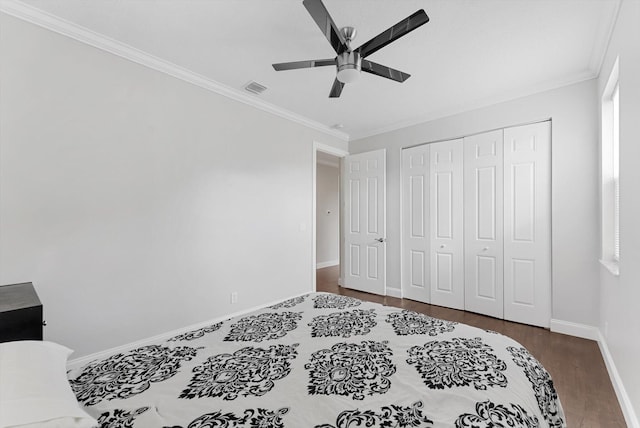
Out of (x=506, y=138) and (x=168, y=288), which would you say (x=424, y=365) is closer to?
(x=168, y=288)

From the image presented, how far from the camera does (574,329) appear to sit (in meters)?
2.91

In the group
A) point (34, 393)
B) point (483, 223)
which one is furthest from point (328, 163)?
point (34, 393)

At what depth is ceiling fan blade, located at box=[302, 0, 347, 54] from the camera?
60.3 inches

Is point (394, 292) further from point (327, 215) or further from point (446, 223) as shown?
point (327, 215)

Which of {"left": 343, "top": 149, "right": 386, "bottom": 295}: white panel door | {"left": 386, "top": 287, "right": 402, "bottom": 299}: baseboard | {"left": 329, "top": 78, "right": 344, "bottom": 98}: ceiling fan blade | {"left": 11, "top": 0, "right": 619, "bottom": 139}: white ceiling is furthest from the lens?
{"left": 343, "top": 149, "right": 386, "bottom": 295}: white panel door

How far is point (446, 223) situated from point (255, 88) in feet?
9.48

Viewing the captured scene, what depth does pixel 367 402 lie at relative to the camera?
38.6 inches

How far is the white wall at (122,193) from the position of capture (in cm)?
203

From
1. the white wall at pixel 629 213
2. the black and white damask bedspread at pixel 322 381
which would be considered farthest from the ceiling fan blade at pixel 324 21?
the black and white damask bedspread at pixel 322 381

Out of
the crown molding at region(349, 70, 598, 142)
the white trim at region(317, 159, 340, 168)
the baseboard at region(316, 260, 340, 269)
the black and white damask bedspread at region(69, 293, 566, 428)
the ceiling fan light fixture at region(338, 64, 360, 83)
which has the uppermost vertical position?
the crown molding at region(349, 70, 598, 142)

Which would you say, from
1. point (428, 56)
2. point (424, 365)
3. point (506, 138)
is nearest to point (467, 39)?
point (428, 56)

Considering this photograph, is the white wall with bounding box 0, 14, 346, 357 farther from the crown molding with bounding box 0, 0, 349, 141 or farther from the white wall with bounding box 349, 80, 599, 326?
the white wall with bounding box 349, 80, 599, 326

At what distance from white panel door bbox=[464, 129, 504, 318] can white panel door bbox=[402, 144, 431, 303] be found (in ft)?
1.72

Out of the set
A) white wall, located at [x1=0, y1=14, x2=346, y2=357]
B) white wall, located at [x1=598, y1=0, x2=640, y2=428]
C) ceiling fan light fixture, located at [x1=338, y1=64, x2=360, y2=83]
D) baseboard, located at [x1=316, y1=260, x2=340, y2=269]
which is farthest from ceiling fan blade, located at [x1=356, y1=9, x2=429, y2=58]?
baseboard, located at [x1=316, y1=260, x2=340, y2=269]
